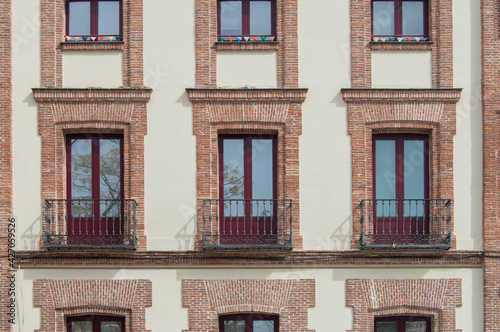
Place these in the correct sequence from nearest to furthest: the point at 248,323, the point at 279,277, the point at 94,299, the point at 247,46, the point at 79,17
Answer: the point at 94,299 → the point at 279,277 → the point at 248,323 → the point at 247,46 → the point at 79,17

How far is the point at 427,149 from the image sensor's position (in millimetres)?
14359

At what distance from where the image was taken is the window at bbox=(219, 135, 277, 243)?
1403 cm

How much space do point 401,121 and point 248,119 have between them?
9.84 feet

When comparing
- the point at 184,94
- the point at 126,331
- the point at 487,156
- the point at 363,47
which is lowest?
the point at 126,331

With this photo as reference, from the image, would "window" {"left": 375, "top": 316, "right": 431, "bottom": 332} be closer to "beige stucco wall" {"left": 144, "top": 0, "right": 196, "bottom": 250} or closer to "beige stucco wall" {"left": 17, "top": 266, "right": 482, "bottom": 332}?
"beige stucco wall" {"left": 17, "top": 266, "right": 482, "bottom": 332}

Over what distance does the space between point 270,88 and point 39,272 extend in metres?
5.73

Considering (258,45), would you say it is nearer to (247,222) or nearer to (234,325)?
(247,222)

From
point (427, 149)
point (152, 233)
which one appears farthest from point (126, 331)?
point (427, 149)

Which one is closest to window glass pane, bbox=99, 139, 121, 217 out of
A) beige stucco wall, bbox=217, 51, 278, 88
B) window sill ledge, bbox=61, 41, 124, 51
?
window sill ledge, bbox=61, 41, 124, 51

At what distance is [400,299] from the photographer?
13727 millimetres

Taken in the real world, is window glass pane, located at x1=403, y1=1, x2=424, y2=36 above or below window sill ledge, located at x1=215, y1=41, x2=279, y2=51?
above

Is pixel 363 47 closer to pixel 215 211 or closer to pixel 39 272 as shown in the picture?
pixel 215 211

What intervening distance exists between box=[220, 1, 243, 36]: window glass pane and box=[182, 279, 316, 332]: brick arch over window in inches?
196

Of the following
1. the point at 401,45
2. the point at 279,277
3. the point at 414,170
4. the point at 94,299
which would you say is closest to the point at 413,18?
the point at 401,45
